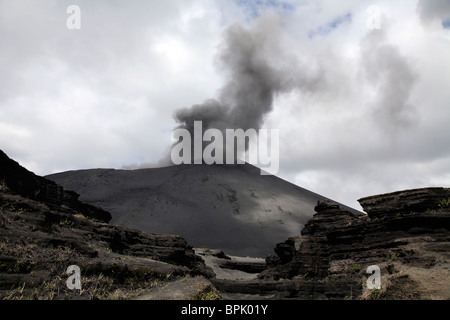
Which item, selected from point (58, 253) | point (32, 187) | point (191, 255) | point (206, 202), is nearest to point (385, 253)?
point (191, 255)

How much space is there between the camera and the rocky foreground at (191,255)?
36.9 feet

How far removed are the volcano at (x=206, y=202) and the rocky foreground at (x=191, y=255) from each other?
4948cm

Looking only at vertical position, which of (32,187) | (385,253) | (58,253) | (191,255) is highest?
(32,187)

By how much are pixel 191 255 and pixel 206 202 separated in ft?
228

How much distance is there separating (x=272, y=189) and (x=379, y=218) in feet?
289

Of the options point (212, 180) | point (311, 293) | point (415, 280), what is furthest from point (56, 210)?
point (212, 180)

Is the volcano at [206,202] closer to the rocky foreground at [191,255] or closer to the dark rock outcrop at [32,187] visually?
the dark rock outcrop at [32,187]

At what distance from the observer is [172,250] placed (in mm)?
21328

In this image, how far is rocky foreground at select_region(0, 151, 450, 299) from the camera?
1124 cm

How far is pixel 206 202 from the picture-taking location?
92.9m

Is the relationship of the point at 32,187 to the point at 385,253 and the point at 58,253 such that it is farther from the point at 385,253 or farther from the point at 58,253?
the point at 385,253

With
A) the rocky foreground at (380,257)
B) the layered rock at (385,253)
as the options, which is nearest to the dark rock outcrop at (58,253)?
the rocky foreground at (380,257)
